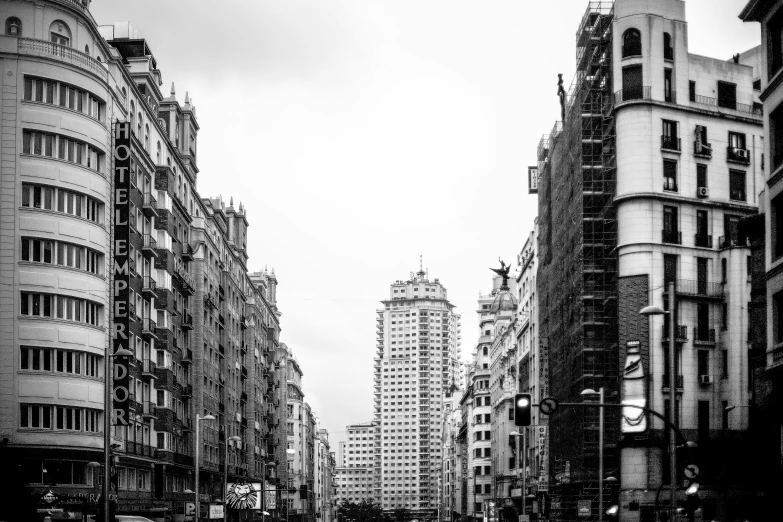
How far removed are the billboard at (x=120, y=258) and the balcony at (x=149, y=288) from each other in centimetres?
770

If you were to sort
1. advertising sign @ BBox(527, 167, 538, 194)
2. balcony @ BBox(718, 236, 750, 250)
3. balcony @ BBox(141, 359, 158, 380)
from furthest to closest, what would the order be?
advertising sign @ BBox(527, 167, 538, 194) < balcony @ BBox(718, 236, 750, 250) < balcony @ BBox(141, 359, 158, 380)

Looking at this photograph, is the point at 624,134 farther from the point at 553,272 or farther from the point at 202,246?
the point at 202,246

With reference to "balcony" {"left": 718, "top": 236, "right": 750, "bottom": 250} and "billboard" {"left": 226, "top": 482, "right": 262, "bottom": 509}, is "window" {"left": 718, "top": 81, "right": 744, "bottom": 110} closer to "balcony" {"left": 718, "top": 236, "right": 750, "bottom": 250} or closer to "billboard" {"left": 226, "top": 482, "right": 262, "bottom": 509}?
"balcony" {"left": 718, "top": 236, "right": 750, "bottom": 250}

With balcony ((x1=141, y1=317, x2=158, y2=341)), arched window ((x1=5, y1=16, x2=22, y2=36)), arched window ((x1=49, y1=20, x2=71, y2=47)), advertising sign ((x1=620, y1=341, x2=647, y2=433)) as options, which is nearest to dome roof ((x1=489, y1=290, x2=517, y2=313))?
advertising sign ((x1=620, y1=341, x2=647, y2=433))

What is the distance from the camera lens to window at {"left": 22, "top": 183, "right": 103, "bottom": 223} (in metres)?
60.5

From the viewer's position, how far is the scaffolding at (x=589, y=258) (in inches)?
3078

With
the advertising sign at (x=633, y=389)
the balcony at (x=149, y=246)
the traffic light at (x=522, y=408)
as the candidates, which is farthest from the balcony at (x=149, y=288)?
the traffic light at (x=522, y=408)

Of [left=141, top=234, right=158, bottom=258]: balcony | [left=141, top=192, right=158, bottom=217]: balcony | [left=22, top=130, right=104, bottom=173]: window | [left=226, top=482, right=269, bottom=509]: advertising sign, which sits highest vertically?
[left=22, top=130, right=104, bottom=173]: window

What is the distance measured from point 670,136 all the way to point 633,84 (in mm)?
4135

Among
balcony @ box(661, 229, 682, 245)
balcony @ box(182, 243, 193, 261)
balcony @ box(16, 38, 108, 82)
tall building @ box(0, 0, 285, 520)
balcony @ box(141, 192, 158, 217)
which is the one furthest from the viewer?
Answer: balcony @ box(182, 243, 193, 261)

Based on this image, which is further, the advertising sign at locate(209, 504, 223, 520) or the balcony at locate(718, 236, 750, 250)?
the advertising sign at locate(209, 504, 223, 520)

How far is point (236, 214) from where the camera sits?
126m

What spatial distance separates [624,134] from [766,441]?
21285 millimetres

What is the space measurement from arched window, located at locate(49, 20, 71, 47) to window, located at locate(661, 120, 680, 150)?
37144 millimetres
